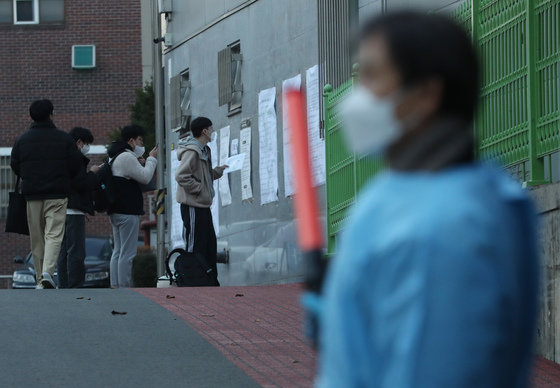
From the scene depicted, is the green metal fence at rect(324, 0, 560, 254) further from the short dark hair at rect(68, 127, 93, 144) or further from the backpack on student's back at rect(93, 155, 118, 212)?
the short dark hair at rect(68, 127, 93, 144)

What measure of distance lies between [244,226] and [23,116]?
20785 millimetres

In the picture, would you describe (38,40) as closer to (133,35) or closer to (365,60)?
(133,35)

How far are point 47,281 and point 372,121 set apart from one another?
12252 millimetres

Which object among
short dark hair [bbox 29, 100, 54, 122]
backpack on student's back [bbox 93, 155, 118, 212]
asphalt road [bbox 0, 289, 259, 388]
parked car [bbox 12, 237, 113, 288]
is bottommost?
asphalt road [bbox 0, 289, 259, 388]

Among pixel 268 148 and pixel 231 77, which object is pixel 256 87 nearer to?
pixel 231 77

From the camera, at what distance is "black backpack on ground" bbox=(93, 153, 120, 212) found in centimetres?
1502

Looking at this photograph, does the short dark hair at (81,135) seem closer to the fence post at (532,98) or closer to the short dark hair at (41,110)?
the short dark hair at (41,110)

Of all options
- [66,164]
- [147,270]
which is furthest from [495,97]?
[147,270]

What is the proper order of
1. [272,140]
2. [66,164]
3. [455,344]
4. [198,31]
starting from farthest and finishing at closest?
[198,31], [272,140], [66,164], [455,344]

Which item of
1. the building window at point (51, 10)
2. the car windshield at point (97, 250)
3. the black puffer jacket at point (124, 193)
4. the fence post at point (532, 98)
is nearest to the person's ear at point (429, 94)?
the fence post at point (532, 98)

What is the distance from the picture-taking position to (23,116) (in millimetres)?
40344

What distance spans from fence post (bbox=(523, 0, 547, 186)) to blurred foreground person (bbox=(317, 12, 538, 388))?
22.2 feet

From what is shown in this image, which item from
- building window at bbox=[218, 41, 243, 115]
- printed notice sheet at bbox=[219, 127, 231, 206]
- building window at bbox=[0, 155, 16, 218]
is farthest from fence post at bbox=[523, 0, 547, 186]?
building window at bbox=[0, 155, 16, 218]

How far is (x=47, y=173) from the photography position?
560 inches
